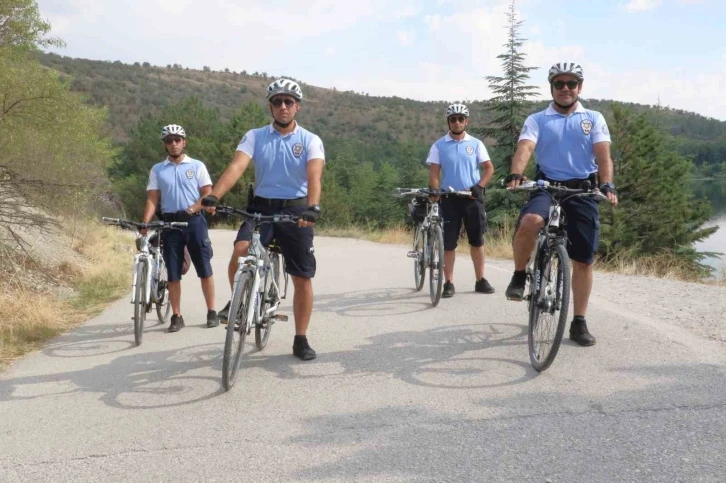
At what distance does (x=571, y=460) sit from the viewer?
3.30 metres

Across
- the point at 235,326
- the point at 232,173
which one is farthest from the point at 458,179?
the point at 235,326

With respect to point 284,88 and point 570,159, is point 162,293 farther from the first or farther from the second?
point 570,159

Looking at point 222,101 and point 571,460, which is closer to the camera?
point 571,460

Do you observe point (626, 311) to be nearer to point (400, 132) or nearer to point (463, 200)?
point (463, 200)

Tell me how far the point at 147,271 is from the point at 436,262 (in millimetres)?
3262

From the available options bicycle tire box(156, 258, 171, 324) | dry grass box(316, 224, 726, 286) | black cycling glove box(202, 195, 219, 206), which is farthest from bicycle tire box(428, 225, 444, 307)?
dry grass box(316, 224, 726, 286)

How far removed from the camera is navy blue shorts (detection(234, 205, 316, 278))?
528 cm

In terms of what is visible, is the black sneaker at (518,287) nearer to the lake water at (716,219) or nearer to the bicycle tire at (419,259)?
the bicycle tire at (419,259)

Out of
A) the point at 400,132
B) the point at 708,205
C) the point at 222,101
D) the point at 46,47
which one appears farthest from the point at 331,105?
the point at 46,47

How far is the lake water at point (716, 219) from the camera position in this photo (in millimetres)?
32906

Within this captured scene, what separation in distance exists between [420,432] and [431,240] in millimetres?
4486

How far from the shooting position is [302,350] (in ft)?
18.1

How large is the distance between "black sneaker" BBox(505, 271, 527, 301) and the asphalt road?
0.45 meters

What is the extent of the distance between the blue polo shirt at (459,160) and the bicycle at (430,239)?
26 cm
